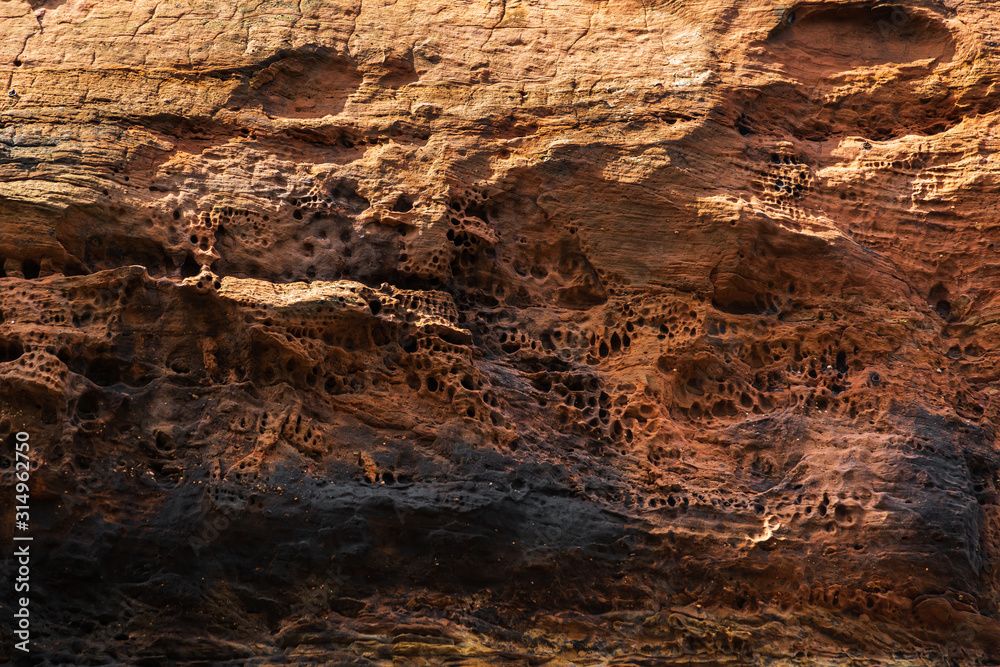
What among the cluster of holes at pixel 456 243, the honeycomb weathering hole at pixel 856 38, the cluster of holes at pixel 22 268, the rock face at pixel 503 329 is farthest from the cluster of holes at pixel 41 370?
the honeycomb weathering hole at pixel 856 38

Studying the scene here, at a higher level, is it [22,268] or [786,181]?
[786,181]

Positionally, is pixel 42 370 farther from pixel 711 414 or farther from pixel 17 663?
pixel 711 414

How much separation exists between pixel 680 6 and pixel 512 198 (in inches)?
85.1

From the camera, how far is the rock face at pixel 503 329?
5.23 metres

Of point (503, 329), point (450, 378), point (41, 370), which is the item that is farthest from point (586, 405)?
point (41, 370)

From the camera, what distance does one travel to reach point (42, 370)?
521 cm

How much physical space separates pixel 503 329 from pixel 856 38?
3723 millimetres

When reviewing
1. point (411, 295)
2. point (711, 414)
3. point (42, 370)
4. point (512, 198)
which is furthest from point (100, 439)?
point (711, 414)

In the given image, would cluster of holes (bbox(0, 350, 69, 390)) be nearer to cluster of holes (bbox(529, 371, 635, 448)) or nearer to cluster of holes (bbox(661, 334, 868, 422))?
cluster of holes (bbox(529, 371, 635, 448))

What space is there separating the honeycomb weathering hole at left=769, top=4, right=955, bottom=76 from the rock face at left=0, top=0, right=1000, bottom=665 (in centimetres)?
3

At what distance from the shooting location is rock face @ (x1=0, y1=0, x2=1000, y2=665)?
5.23 m

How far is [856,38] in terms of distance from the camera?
690cm

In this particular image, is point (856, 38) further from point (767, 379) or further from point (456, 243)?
point (456, 243)

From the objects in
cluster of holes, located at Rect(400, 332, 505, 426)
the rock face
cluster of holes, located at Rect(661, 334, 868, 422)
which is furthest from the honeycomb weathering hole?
cluster of holes, located at Rect(400, 332, 505, 426)
